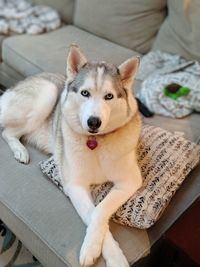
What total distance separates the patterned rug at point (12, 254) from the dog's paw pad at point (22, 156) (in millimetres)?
395

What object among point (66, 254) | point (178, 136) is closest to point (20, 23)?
point (178, 136)

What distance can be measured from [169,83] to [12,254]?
1.13m

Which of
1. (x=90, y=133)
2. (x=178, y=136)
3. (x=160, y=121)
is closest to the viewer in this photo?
(x=90, y=133)

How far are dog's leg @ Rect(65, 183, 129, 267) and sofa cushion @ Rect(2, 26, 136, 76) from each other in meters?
1.02

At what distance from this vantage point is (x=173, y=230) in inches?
45.3

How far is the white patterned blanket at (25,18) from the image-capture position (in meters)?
2.54

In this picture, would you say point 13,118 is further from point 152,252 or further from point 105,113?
point 152,252

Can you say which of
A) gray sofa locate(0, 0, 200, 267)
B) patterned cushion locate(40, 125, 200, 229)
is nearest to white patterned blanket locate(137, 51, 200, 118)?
gray sofa locate(0, 0, 200, 267)

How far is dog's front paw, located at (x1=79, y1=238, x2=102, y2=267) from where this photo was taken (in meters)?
1.13

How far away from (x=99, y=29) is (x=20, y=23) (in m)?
0.56

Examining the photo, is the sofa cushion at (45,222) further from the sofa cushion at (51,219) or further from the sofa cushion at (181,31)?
the sofa cushion at (181,31)

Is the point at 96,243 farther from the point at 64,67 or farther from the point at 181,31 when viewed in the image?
the point at 181,31

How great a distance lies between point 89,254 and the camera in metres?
1.13

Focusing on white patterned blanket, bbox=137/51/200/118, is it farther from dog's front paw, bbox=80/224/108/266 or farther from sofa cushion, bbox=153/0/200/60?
dog's front paw, bbox=80/224/108/266
